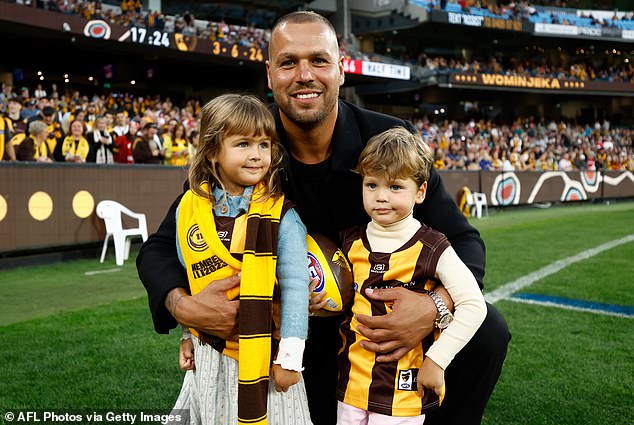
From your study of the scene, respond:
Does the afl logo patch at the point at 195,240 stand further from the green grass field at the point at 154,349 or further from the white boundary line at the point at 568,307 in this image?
the white boundary line at the point at 568,307

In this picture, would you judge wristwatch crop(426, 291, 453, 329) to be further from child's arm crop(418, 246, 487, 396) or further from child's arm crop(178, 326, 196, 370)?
child's arm crop(178, 326, 196, 370)

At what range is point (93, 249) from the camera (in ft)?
30.2

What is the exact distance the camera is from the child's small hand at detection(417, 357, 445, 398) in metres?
2.15

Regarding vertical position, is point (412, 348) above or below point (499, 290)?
above

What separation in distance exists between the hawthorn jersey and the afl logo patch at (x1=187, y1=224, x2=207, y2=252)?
57 cm

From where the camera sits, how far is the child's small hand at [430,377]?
2154 mm

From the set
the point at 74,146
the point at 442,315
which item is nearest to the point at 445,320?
the point at 442,315

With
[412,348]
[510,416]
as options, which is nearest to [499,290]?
[510,416]

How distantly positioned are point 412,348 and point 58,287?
5.47 metres

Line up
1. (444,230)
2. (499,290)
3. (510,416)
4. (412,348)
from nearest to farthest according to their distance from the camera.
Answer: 1. (412,348)
2. (444,230)
3. (510,416)
4. (499,290)

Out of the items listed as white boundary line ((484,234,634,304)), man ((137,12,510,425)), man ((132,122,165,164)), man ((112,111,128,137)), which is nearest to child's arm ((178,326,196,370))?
Answer: man ((137,12,510,425))

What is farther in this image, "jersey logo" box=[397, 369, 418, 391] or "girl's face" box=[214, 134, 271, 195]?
"girl's face" box=[214, 134, 271, 195]

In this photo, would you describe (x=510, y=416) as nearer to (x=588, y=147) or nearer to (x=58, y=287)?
(x=58, y=287)

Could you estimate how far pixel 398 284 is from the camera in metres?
2.28
